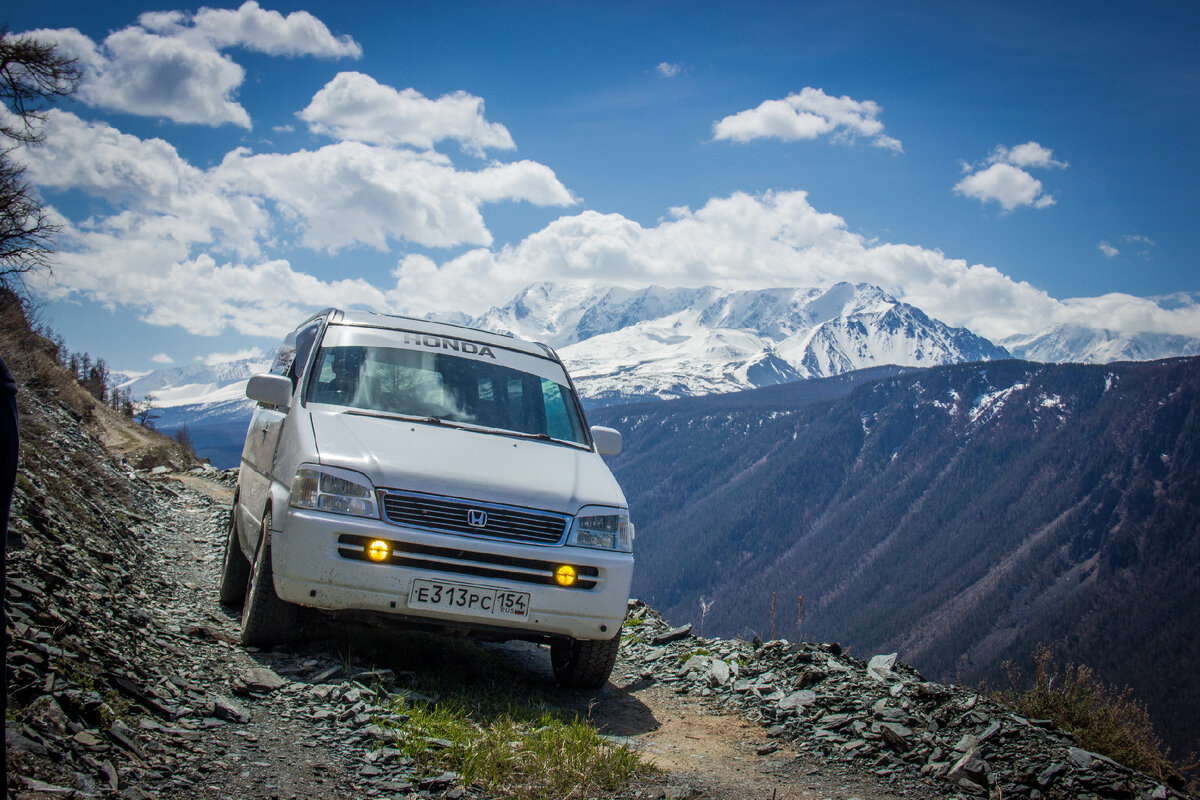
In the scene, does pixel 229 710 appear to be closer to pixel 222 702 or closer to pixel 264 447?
pixel 222 702

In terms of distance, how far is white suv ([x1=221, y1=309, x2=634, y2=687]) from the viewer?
4.98 meters

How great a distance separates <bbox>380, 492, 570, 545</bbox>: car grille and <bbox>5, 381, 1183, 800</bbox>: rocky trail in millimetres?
1021

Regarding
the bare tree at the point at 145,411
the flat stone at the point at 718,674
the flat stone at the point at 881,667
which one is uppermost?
the flat stone at the point at 881,667

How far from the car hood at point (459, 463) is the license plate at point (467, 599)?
1.78ft

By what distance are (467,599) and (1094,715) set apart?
5.18 meters

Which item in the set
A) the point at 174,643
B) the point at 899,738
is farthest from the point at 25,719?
the point at 899,738

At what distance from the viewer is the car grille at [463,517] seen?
504 centimetres

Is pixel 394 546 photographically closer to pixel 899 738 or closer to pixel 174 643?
pixel 174 643

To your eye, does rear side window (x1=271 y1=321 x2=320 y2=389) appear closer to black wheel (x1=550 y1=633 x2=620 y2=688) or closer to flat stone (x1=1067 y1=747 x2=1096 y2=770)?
black wheel (x1=550 y1=633 x2=620 y2=688)

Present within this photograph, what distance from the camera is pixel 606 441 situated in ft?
22.5

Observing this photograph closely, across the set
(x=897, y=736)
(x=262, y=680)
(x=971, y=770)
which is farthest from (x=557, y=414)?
(x=971, y=770)

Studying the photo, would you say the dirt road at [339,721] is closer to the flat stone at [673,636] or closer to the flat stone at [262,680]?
the flat stone at [262,680]

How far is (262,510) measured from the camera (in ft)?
19.0

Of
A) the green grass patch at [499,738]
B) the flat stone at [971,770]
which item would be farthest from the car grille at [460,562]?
the flat stone at [971,770]
